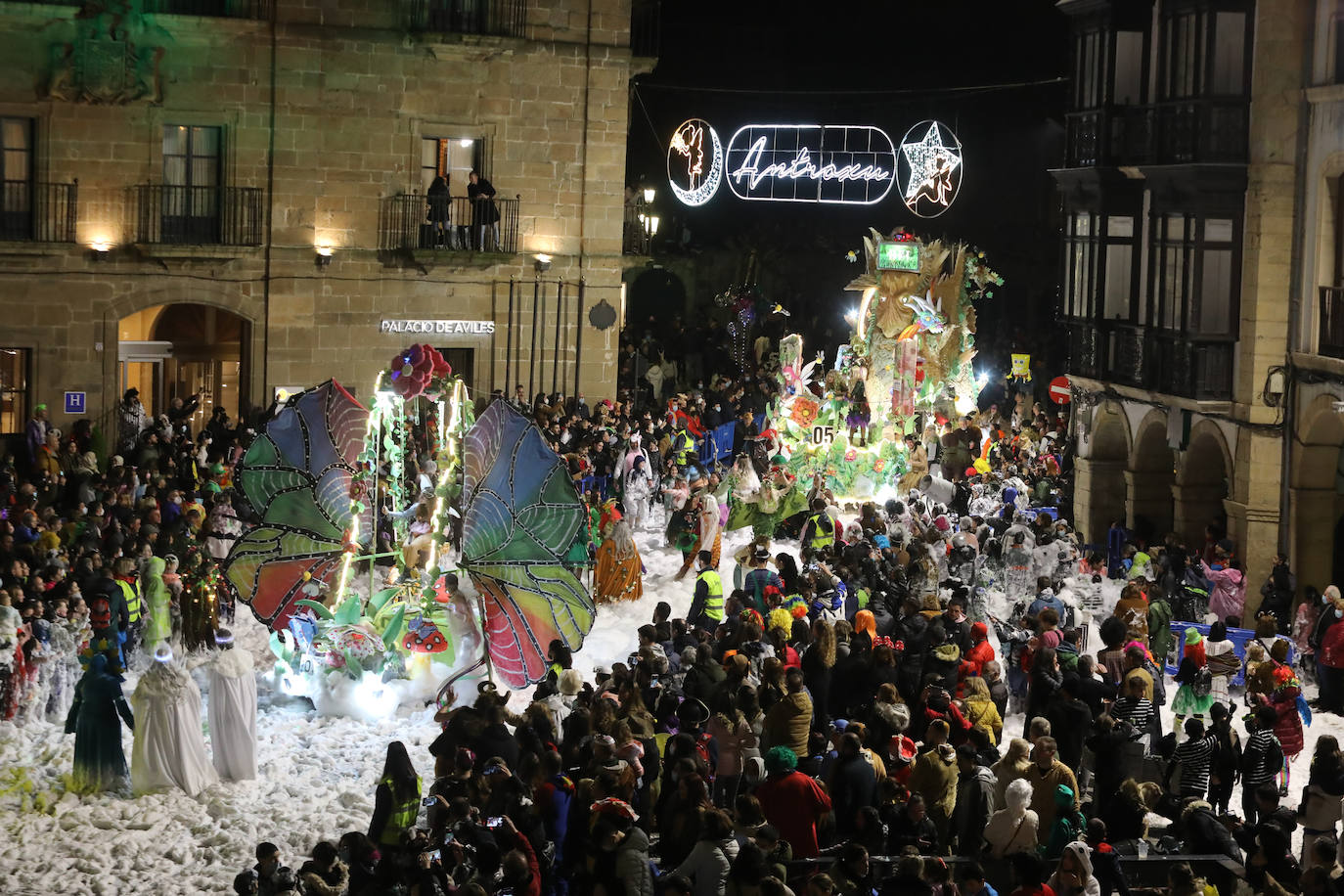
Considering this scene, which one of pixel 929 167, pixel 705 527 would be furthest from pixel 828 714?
pixel 929 167

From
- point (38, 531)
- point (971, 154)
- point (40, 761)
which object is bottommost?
point (40, 761)

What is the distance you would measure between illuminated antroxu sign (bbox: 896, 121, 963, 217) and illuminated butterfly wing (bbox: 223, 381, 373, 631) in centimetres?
1658

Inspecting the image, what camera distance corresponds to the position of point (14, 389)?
29203 mm

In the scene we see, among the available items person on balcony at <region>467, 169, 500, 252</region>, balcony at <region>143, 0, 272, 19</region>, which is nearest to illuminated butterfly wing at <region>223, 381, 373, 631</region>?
person on balcony at <region>467, 169, 500, 252</region>

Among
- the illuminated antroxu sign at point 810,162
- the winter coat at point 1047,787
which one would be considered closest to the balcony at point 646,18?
the illuminated antroxu sign at point 810,162

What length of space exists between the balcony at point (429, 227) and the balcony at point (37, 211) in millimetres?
4752

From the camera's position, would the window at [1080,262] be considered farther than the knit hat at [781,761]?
Yes

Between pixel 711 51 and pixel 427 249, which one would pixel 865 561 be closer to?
pixel 427 249

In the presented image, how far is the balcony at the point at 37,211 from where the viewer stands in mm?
28781

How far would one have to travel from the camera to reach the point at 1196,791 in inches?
538

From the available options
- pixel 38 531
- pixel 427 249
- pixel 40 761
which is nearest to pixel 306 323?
pixel 427 249

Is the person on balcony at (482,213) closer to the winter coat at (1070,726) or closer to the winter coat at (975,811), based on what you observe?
the winter coat at (1070,726)

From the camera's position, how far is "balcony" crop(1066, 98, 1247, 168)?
→ 22766 millimetres

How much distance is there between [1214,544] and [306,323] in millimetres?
14979
